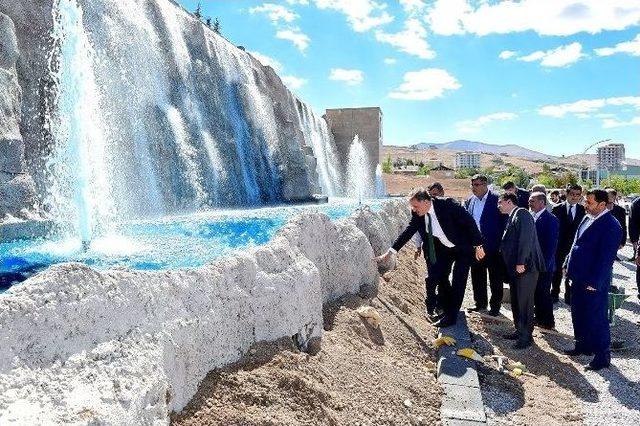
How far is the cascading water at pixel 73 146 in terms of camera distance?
38.7ft

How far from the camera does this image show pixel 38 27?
617 inches

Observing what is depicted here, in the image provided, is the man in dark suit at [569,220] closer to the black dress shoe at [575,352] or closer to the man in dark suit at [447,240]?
the black dress shoe at [575,352]

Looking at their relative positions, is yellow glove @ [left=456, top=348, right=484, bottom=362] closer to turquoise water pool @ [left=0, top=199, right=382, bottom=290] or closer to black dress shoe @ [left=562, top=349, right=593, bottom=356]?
black dress shoe @ [left=562, top=349, right=593, bottom=356]

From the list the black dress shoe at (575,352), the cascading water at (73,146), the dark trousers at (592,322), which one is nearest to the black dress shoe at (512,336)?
the black dress shoe at (575,352)

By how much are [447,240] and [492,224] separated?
5.18 ft

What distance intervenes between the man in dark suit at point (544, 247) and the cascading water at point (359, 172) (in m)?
36.4

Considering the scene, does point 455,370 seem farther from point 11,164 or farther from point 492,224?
point 11,164

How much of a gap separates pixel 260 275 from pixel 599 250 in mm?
3594

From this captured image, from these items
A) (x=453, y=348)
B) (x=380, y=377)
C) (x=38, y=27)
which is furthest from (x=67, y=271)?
(x=38, y=27)

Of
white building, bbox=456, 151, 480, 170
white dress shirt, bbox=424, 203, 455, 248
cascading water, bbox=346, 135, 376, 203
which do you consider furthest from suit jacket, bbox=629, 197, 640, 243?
white building, bbox=456, 151, 480, 170

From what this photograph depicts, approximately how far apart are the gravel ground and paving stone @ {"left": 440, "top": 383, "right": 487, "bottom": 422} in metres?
0.19

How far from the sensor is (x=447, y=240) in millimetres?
6000

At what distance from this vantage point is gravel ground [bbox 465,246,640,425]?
4.18 meters

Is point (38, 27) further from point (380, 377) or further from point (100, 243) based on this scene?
point (380, 377)
